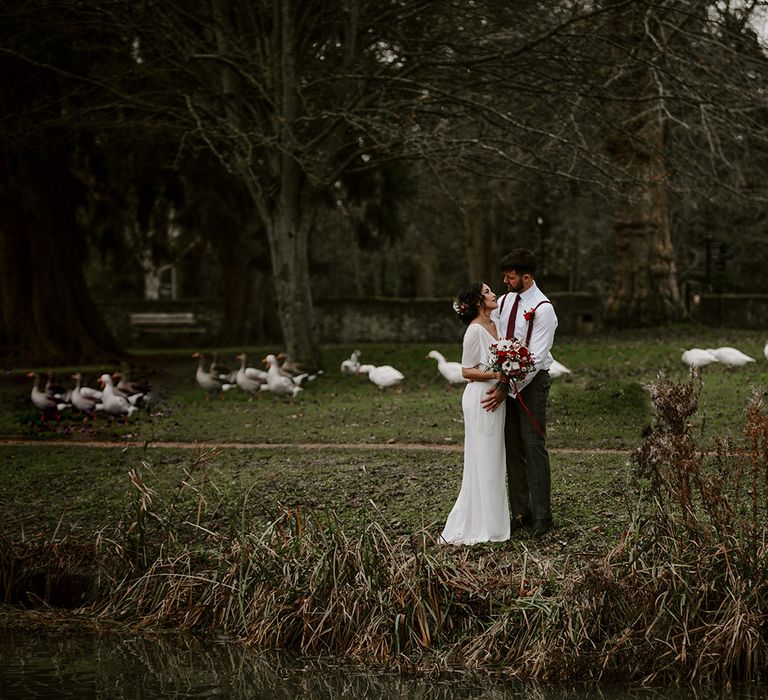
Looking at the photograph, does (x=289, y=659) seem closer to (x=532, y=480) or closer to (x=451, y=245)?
(x=532, y=480)

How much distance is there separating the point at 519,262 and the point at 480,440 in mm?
1526

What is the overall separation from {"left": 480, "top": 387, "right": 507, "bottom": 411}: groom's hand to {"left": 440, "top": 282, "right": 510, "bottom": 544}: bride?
5 cm

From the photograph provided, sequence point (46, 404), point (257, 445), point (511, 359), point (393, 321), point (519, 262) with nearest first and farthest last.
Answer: point (511, 359) < point (519, 262) < point (257, 445) < point (46, 404) < point (393, 321)

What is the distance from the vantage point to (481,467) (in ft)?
33.2

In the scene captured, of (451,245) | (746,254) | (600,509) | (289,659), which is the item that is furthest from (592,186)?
(451,245)

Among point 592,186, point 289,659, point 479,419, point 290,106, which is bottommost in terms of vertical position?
point 289,659

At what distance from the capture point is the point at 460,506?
33.8 ft

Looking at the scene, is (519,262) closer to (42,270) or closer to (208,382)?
(208,382)

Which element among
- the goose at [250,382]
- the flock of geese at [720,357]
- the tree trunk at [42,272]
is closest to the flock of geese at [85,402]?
the goose at [250,382]

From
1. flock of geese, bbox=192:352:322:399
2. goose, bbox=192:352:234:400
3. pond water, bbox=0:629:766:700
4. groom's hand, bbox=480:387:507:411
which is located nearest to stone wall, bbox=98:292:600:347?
flock of geese, bbox=192:352:322:399

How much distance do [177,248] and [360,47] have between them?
19.0 meters

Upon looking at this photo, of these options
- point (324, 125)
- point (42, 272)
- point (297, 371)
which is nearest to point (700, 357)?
point (297, 371)

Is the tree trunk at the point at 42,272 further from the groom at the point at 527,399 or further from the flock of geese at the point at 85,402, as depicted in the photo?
the groom at the point at 527,399

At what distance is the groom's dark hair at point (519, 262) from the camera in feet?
32.1
